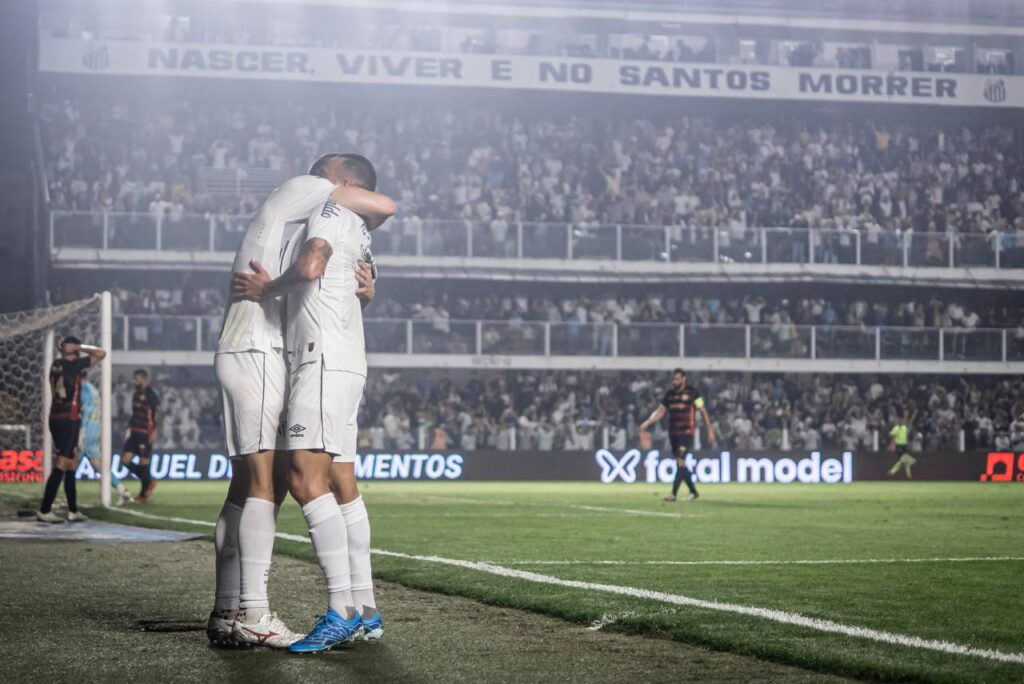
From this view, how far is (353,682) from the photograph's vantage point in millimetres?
4988

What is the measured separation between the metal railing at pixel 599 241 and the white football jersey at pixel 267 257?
1196 inches

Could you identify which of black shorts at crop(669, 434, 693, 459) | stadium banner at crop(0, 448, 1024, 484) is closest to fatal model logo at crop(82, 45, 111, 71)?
stadium banner at crop(0, 448, 1024, 484)

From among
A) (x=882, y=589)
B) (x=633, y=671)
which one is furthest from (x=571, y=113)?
(x=633, y=671)

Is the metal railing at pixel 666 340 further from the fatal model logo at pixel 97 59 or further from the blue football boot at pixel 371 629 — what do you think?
the blue football boot at pixel 371 629

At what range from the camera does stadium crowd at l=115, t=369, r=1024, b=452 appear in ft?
113

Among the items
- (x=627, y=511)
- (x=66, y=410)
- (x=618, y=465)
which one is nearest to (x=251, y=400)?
(x=66, y=410)

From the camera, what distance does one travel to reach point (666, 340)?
37312mm

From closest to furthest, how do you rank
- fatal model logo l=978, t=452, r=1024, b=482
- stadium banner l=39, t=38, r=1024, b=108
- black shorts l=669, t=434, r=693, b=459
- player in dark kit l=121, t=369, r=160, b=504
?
player in dark kit l=121, t=369, r=160, b=504, black shorts l=669, t=434, r=693, b=459, fatal model logo l=978, t=452, r=1024, b=482, stadium banner l=39, t=38, r=1024, b=108

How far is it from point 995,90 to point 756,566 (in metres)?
39.4

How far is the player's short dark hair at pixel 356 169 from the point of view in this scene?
6297mm

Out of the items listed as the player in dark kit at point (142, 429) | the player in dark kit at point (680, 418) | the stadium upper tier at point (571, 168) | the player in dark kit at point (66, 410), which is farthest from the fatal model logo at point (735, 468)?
the player in dark kit at point (66, 410)

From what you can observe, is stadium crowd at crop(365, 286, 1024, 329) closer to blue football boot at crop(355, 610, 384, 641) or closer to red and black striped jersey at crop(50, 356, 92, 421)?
red and black striped jersey at crop(50, 356, 92, 421)

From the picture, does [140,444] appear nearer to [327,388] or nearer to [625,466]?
[327,388]

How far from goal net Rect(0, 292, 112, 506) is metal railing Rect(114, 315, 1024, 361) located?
21.1 ft
